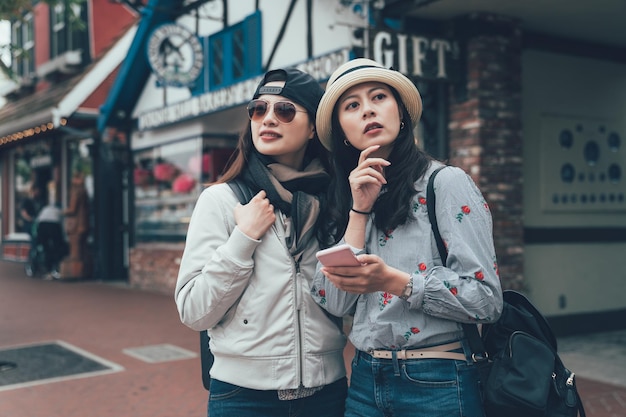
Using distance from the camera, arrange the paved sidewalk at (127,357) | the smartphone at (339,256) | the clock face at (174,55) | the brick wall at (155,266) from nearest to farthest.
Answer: the smartphone at (339,256)
the paved sidewalk at (127,357)
the clock face at (174,55)
the brick wall at (155,266)

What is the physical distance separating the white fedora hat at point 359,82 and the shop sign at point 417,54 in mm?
4399

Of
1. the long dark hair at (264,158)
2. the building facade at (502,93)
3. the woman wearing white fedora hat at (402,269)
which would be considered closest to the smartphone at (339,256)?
the woman wearing white fedora hat at (402,269)

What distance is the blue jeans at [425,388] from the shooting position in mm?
1988

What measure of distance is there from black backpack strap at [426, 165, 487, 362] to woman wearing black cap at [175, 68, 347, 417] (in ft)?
1.36

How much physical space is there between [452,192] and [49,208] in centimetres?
1409

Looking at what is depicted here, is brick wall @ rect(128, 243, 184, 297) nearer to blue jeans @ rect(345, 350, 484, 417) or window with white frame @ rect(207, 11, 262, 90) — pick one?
window with white frame @ rect(207, 11, 262, 90)

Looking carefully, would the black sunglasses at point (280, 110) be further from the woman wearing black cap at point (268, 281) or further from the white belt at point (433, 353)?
the white belt at point (433, 353)

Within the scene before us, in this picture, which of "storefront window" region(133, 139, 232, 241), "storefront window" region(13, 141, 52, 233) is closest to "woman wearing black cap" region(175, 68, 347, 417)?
"storefront window" region(133, 139, 232, 241)

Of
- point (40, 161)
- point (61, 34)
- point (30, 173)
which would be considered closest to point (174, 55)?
point (61, 34)

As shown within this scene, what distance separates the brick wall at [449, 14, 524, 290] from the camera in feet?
23.6

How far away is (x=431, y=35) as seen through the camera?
Result: 6.96 meters

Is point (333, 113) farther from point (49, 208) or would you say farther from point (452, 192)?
point (49, 208)

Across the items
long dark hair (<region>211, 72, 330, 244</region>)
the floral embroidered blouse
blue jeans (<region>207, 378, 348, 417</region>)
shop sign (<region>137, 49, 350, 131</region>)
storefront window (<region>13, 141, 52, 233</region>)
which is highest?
shop sign (<region>137, 49, 350, 131</region>)

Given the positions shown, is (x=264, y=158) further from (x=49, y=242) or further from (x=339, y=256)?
(x=49, y=242)
